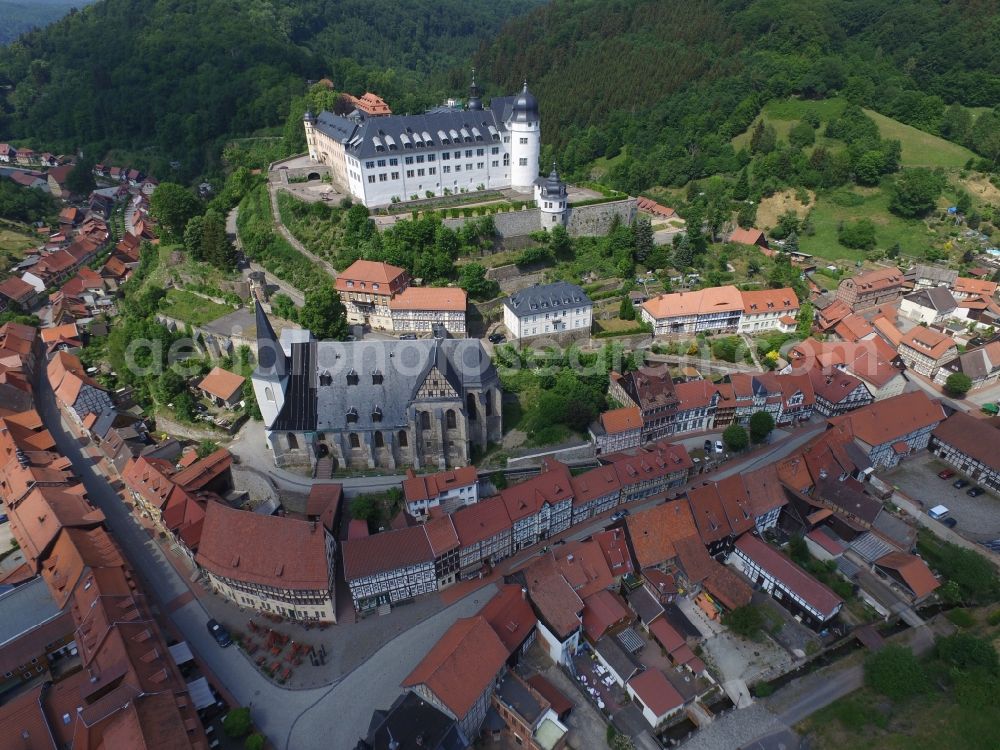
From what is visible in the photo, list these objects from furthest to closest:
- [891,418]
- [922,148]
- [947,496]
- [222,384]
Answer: [922,148], [222,384], [891,418], [947,496]

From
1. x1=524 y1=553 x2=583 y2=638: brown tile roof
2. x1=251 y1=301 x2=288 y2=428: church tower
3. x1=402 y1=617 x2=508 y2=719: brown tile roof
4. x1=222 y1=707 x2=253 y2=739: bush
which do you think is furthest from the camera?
x1=251 y1=301 x2=288 y2=428: church tower

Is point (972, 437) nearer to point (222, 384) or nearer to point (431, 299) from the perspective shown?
point (431, 299)

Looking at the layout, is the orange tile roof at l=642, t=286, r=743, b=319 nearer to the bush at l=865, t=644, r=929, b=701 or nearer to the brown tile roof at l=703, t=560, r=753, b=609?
the brown tile roof at l=703, t=560, r=753, b=609

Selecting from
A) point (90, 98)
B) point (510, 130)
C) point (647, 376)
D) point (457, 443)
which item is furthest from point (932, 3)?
point (90, 98)

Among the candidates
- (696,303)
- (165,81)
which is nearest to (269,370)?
(696,303)

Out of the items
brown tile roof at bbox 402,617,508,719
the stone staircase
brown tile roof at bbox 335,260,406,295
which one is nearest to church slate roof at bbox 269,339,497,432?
the stone staircase

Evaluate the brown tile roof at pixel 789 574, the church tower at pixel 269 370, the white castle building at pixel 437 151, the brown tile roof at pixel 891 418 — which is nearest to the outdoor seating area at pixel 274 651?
the church tower at pixel 269 370

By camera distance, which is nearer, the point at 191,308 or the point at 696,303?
the point at 696,303

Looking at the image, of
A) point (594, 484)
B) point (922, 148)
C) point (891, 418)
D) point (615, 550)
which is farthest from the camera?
point (922, 148)
